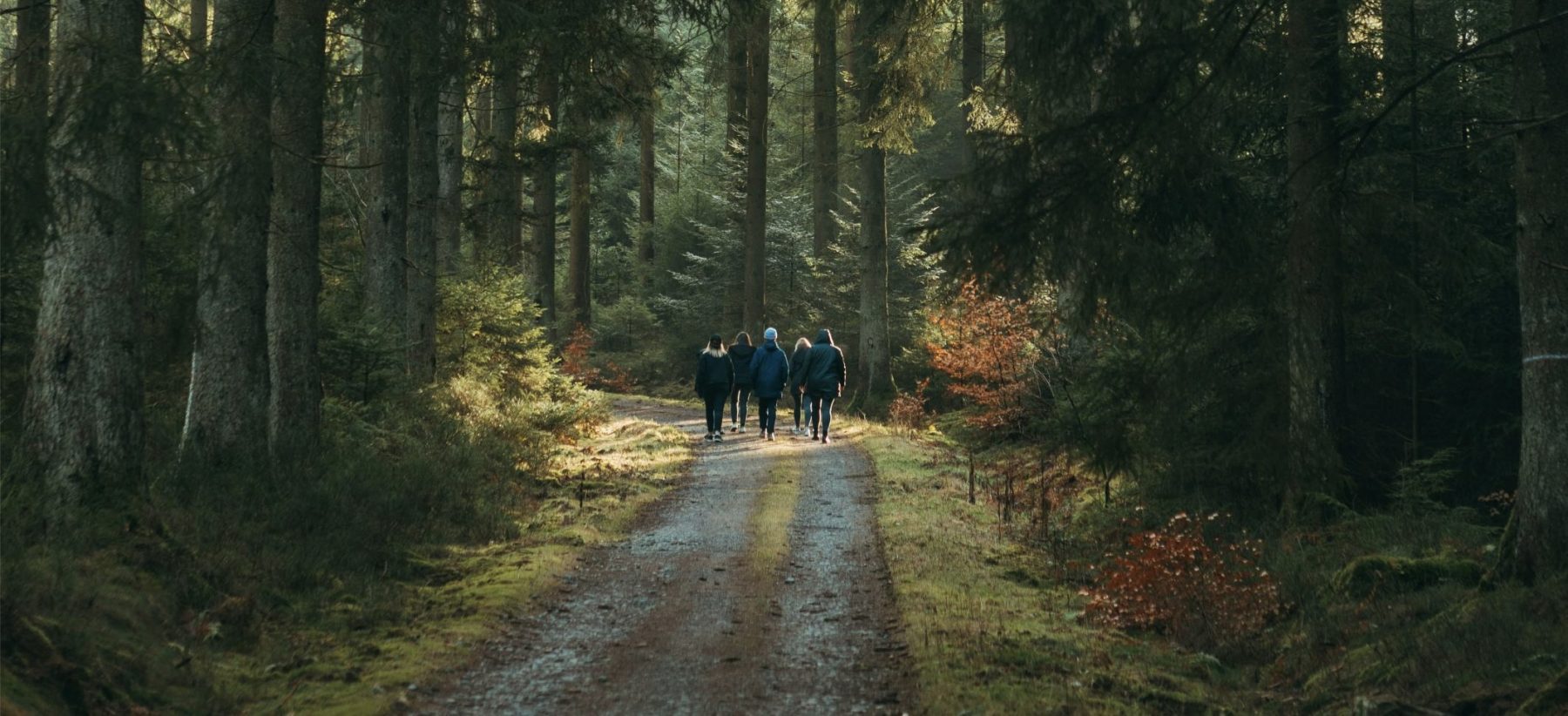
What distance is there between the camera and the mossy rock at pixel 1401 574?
29.5 feet

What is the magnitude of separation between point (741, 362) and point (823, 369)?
6.04 ft

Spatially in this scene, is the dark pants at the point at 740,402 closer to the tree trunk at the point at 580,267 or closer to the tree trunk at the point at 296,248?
the tree trunk at the point at 296,248

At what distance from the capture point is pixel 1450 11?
45.9 ft

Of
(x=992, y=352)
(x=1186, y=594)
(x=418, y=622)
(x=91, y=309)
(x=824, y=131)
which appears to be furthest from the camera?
(x=824, y=131)

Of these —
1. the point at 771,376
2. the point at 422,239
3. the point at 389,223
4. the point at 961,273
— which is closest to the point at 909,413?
the point at 771,376

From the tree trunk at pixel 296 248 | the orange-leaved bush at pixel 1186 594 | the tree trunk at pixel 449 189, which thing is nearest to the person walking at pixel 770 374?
the tree trunk at pixel 449 189

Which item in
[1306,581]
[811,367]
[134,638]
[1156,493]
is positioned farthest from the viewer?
[811,367]

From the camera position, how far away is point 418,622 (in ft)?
28.8

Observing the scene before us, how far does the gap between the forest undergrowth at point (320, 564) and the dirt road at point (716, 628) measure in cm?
48

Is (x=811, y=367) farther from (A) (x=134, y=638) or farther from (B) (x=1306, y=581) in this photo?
(A) (x=134, y=638)

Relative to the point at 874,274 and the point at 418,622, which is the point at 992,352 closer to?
the point at 874,274

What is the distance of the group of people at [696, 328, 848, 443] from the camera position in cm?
2164

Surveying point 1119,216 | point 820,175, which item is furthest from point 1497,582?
point 820,175

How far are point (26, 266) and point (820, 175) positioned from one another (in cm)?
2721
